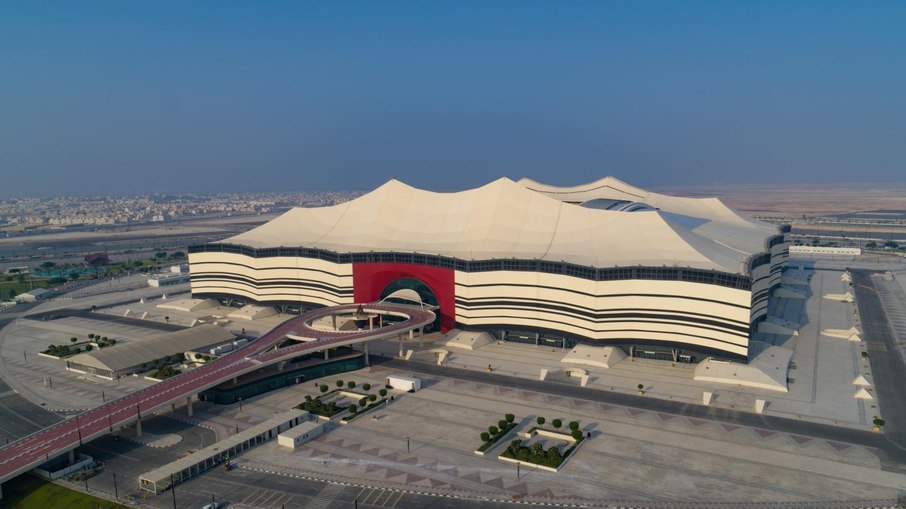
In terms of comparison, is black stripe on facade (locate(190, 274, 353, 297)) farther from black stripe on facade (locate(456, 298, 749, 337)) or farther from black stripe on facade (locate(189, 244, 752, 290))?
black stripe on facade (locate(456, 298, 749, 337))

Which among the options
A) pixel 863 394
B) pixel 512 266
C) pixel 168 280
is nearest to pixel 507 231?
pixel 512 266

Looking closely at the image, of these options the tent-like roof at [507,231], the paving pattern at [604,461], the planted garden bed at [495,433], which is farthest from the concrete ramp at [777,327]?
the planted garden bed at [495,433]

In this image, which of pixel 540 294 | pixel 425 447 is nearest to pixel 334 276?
pixel 540 294

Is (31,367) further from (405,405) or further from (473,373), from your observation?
(473,373)

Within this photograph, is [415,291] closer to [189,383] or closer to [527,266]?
[527,266]

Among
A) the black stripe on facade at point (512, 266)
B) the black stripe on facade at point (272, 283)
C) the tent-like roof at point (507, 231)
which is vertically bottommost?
the black stripe on facade at point (272, 283)

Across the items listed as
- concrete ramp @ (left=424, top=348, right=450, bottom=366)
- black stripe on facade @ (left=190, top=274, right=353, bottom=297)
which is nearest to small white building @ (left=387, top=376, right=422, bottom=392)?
concrete ramp @ (left=424, top=348, right=450, bottom=366)

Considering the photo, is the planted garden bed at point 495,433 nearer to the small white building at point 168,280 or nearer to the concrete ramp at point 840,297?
the concrete ramp at point 840,297
